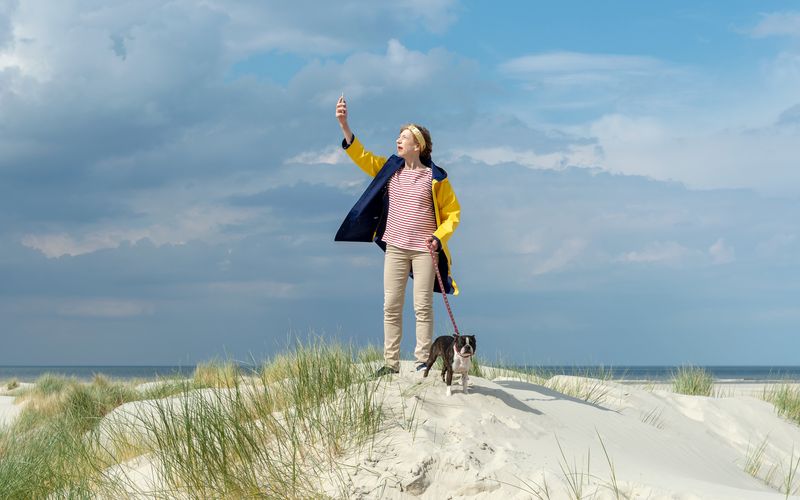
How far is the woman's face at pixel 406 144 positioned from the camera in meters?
6.77

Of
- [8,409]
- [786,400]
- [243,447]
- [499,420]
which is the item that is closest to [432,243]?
[499,420]

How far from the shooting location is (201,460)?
5.05m

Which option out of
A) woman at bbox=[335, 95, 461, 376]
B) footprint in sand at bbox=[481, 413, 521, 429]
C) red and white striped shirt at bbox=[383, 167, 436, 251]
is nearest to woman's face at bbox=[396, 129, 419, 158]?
woman at bbox=[335, 95, 461, 376]

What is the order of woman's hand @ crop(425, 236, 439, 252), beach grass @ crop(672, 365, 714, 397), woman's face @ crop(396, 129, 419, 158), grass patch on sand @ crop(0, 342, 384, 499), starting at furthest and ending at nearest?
beach grass @ crop(672, 365, 714, 397) → woman's face @ crop(396, 129, 419, 158) → woman's hand @ crop(425, 236, 439, 252) → grass patch on sand @ crop(0, 342, 384, 499)

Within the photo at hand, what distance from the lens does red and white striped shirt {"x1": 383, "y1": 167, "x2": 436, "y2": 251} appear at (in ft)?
21.9

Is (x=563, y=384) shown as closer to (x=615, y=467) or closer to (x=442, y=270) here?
(x=442, y=270)

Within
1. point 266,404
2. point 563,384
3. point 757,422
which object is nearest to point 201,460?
point 266,404

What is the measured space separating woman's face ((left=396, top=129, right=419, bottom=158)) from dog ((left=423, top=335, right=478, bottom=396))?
5.99 ft

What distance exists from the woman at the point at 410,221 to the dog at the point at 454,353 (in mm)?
621

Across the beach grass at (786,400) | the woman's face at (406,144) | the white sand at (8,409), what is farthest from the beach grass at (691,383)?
the white sand at (8,409)

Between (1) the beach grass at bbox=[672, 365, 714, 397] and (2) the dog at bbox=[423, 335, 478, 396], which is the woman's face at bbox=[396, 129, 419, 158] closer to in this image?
(2) the dog at bbox=[423, 335, 478, 396]

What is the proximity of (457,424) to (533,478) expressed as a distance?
2.57ft

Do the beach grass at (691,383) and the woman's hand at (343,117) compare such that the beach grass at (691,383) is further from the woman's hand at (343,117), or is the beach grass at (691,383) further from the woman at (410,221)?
the woman's hand at (343,117)

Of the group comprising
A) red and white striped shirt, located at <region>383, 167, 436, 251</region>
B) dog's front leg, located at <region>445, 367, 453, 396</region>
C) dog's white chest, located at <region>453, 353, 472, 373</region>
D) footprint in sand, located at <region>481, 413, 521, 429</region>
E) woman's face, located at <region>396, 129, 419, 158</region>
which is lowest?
footprint in sand, located at <region>481, 413, 521, 429</region>
